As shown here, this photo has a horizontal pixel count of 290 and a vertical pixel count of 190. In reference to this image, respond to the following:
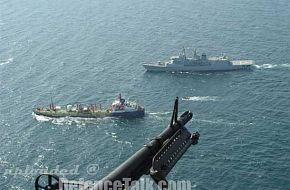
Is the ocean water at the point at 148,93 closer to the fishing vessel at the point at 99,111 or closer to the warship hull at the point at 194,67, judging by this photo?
the fishing vessel at the point at 99,111

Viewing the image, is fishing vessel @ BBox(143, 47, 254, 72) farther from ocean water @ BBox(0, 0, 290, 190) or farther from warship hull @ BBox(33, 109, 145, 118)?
warship hull @ BBox(33, 109, 145, 118)

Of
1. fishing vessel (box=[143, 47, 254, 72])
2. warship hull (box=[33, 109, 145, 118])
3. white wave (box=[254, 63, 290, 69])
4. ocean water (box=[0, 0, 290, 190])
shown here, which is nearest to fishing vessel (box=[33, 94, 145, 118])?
warship hull (box=[33, 109, 145, 118])

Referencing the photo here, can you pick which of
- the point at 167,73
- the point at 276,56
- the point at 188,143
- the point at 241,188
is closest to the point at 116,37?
the point at 167,73

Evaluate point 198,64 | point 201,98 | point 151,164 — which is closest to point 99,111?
point 201,98

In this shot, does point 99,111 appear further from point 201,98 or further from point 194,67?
point 194,67

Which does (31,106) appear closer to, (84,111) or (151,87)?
(84,111)

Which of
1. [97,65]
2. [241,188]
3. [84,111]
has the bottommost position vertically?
[241,188]
